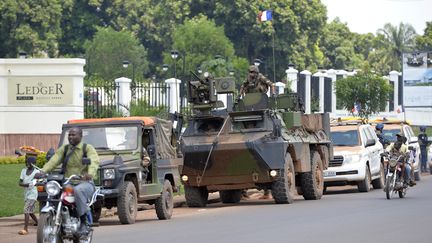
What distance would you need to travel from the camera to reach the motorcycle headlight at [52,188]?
48.4 feet

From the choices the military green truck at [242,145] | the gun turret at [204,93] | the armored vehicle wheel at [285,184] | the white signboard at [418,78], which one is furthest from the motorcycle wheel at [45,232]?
the white signboard at [418,78]

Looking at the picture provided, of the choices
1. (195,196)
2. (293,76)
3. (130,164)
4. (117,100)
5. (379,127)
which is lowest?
(195,196)

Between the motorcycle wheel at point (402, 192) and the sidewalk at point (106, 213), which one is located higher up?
the motorcycle wheel at point (402, 192)

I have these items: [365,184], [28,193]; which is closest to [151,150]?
[28,193]

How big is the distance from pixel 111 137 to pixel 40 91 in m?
19.0

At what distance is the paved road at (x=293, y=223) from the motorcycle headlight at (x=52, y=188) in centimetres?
283

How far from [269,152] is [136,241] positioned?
845cm

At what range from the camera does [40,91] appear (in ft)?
133

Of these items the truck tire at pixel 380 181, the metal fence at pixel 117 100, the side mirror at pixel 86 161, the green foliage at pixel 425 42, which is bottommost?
the truck tire at pixel 380 181

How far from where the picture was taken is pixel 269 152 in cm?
2542

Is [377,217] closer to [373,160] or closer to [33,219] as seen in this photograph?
[33,219]

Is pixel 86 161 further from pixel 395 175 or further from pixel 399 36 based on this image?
pixel 399 36

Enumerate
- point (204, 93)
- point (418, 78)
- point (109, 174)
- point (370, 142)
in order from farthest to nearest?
point (418, 78) → point (370, 142) → point (204, 93) → point (109, 174)

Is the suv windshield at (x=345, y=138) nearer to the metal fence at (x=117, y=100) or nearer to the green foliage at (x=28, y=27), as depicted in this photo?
the metal fence at (x=117, y=100)
